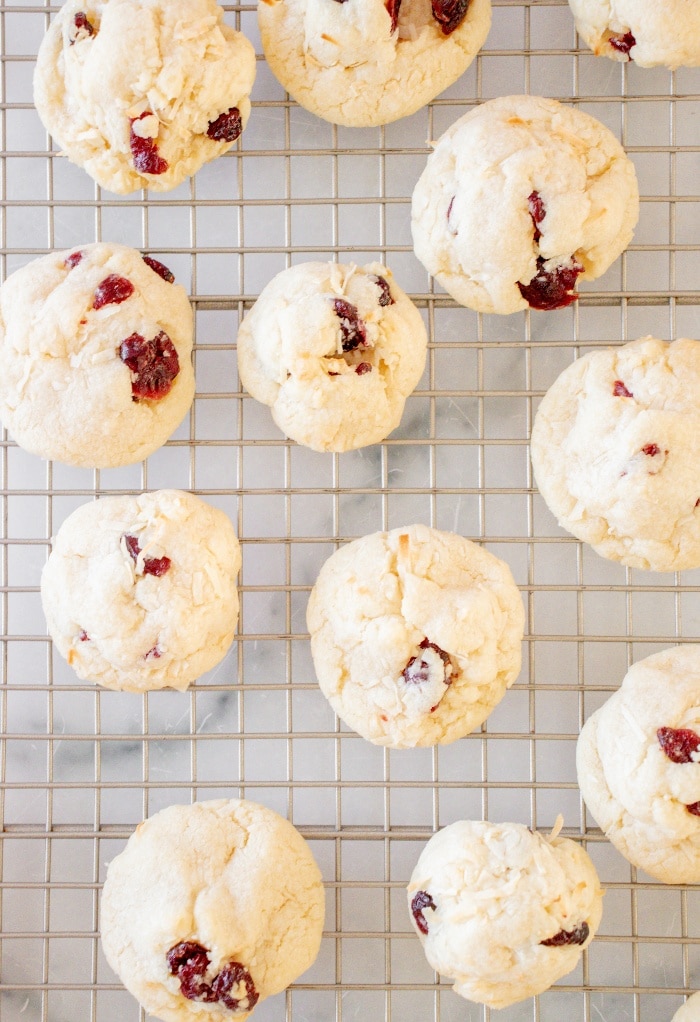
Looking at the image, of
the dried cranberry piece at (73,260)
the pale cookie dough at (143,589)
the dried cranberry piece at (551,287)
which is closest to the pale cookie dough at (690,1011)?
the pale cookie dough at (143,589)

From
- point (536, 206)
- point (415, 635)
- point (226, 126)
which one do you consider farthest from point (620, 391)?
point (226, 126)

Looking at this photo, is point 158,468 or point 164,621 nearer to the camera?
point 164,621

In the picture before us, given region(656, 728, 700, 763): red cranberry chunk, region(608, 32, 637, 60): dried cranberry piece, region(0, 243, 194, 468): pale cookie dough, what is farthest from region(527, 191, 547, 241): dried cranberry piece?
region(656, 728, 700, 763): red cranberry chunk

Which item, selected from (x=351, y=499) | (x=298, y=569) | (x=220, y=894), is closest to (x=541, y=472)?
(x=351, y=499)

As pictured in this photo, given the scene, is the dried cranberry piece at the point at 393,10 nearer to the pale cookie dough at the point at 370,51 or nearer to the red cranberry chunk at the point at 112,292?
the pale cookie dough at the point at 370,51

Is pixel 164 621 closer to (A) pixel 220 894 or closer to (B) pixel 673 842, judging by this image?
(A) pixel 220 894

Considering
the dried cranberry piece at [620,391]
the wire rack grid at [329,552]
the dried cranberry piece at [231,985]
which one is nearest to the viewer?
the dried cranberry piece at [231,985]

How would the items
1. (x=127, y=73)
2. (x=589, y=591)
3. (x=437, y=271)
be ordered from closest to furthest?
(x=127, y=73) → (x=437, y=271) → (x=589, y=591)

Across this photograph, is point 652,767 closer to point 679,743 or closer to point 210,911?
point 679,743
